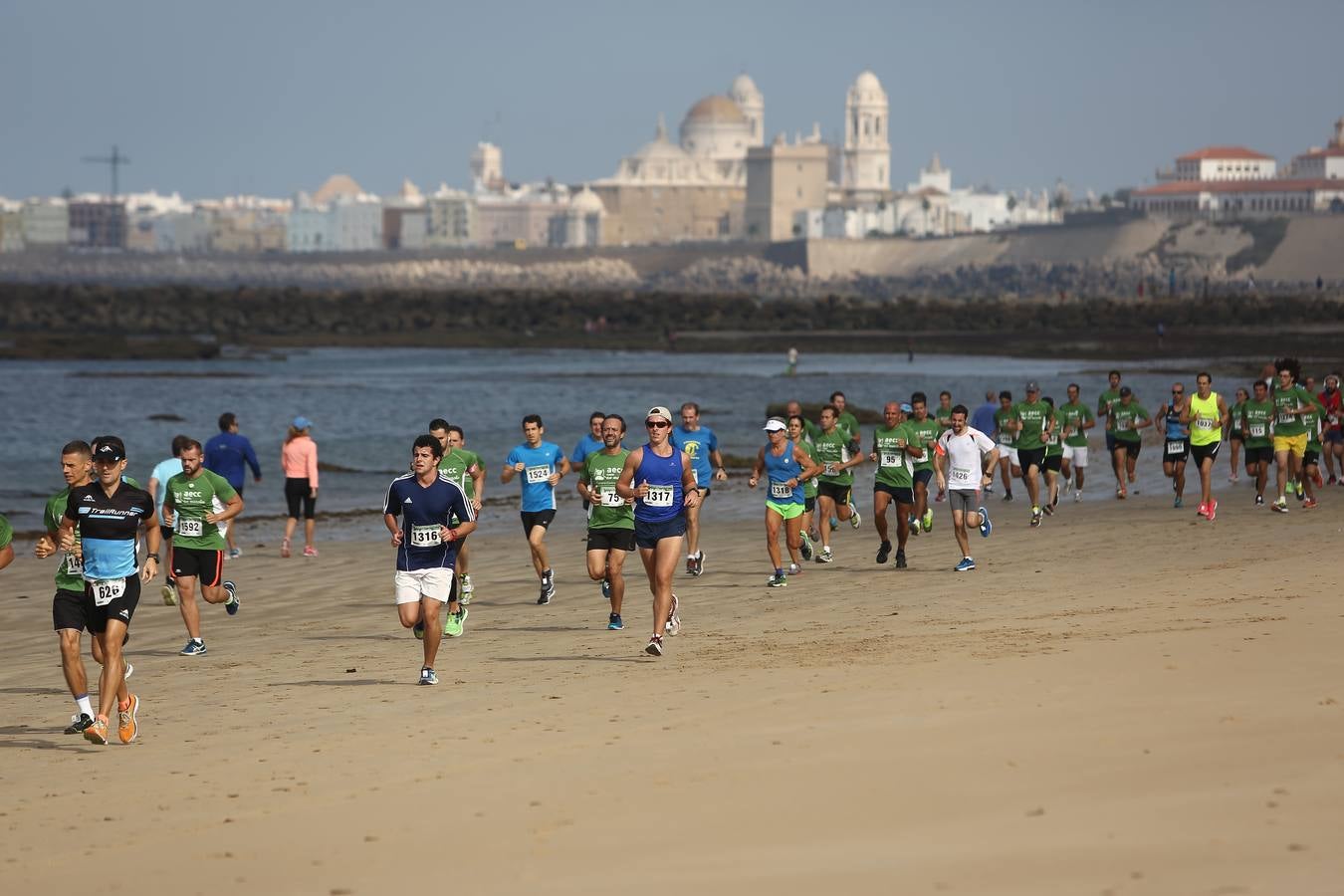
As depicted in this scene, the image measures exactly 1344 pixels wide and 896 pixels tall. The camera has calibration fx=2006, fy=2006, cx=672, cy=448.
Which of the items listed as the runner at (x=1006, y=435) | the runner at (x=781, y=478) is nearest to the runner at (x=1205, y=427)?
the runner at (x=1006, y=435)

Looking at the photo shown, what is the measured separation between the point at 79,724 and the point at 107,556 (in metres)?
0.88

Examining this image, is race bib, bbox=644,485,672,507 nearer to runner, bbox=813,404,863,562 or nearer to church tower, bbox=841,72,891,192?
runner, bbox=813,404,863,562

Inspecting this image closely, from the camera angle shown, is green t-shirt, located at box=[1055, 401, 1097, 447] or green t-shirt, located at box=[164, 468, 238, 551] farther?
green t-shirt, located at box=[1055, 401, 1097, 447]

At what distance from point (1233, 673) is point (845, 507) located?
7.17 m

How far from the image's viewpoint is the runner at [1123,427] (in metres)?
20.7

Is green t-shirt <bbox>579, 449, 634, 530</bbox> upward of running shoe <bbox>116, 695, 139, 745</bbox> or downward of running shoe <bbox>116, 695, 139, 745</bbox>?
upward

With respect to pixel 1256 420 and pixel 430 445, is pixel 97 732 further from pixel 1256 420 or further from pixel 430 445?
pixel 1256 420

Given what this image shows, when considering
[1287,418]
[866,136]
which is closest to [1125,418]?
[1287,418]

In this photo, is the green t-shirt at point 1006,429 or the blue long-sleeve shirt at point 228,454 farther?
the green t-shirt at point 1006,429

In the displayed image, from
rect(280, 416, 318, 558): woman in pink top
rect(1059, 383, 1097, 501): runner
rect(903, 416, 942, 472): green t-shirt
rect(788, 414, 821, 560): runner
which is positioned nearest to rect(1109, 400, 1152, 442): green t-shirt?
rect(1059, 383, 1097, 501): runner

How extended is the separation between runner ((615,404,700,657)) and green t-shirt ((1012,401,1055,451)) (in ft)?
28.8

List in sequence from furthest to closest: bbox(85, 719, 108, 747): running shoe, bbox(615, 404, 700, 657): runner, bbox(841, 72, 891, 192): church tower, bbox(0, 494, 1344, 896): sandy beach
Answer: bbox(841, 72, 891, 192): church tower < bbox(615, 404, 700, 657): runner < bbox(85, 719, 108, 747): running shoe < bbox(0, 494, 1344, 896): sandy beach

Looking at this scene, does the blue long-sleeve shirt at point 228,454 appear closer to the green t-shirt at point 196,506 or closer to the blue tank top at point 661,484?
the green t-shirt at point 196,506

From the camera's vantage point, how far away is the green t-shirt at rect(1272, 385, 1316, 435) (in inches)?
694
